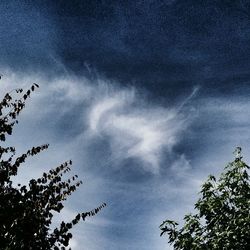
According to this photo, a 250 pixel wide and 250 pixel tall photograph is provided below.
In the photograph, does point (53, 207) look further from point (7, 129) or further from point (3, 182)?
point (7, 129)

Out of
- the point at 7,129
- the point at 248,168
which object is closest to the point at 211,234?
the point at 248,168

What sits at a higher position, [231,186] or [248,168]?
[248,168]

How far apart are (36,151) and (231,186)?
9668 mm

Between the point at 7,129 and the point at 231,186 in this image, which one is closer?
the point at 7,129

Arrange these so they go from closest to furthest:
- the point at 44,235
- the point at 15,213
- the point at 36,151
→ 1. the point at 15,213
2. the point at 44,235
3. the point at 36,151

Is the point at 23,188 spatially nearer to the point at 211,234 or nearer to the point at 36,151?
the point at 36,151

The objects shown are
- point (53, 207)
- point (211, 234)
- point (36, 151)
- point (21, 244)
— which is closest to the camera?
point (21, 244)

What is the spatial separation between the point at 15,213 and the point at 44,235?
47.3 inches

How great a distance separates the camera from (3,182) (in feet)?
32.1

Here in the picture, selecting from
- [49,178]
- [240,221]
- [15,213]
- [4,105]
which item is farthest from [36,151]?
[240,221]

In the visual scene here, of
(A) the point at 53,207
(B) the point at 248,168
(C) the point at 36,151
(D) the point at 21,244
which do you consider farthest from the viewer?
(B) the point at 248,168

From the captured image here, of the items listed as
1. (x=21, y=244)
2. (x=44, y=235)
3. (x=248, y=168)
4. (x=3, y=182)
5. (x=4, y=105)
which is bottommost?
(x=21, y=244)

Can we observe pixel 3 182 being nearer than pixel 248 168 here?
Yes

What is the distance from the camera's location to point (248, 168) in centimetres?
1609
